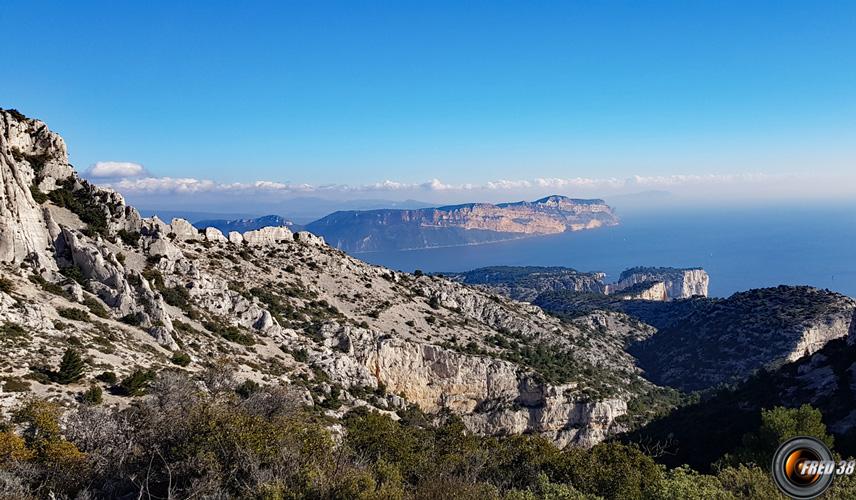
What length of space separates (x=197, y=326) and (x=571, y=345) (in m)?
40.9

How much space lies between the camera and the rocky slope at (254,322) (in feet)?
73.5

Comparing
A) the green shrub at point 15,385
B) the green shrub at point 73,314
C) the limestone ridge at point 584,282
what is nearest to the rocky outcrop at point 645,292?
the limestone ridge at point 584,282

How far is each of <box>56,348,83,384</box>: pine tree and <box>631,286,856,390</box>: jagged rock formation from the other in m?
59.7

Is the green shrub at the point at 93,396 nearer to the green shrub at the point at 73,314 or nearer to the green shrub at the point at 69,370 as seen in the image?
the green shrub at the point at 69,370

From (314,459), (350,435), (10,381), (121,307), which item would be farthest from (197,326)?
(314,459)

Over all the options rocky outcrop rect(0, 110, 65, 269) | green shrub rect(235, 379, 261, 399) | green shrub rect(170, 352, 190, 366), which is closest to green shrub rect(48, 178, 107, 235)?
rocky outcrop rect(0, 110, 65, 269)

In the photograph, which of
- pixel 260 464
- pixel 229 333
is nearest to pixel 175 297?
pixel 229 333

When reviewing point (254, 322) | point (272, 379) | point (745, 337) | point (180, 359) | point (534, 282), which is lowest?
point (534, 282)

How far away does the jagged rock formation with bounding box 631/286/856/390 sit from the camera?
57094mm

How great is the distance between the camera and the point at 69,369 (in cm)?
1811

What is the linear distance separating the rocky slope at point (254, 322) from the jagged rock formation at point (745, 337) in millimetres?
12584

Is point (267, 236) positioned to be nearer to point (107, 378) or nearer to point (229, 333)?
point (229, 333)

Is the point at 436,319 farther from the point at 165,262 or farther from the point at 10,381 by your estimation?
the point at 10,381

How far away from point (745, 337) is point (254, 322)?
60.8 meters
